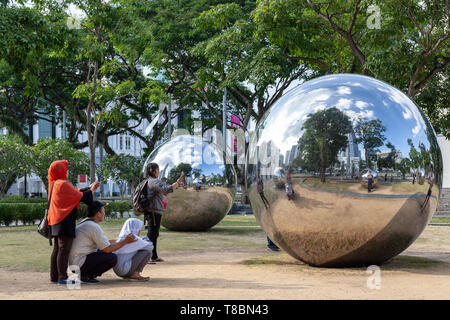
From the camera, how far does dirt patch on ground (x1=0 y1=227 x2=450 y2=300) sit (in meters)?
7.03

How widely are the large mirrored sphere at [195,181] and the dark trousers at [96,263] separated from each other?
282 inches

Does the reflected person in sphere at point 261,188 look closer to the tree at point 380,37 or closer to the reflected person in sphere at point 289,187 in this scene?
the reflected person in sphere at point 289,187

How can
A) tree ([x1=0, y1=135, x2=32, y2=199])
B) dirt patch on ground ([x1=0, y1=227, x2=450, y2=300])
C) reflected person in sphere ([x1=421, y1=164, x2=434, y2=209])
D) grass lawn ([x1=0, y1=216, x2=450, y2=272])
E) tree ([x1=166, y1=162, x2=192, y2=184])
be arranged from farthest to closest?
tree ([x1=0, y1=135, x2=32, y2=199]), tree ([x1=166, y1=162, x2=192, y2=184]), grass lawn ([x1=0, y1=216, x2=450, y2=272]), reflected person in sphere ([x1=421, y1=164, x2=434, y2=209]), dirt patch on ground ([x1=0, y1=227, x2=450, y2=300])

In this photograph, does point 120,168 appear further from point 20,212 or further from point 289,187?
point 289,187

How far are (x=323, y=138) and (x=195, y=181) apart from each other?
7.18 meters

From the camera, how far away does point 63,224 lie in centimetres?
773

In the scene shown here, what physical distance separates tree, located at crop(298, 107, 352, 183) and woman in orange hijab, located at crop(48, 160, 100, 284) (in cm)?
320

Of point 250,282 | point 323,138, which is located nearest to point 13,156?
point 250,282

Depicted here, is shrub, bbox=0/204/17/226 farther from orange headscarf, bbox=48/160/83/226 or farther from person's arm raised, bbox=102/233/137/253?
person's arm raised, bbox=102/233/137/253

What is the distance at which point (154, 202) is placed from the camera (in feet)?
35.3

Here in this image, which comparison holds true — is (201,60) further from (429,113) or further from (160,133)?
(429,113)

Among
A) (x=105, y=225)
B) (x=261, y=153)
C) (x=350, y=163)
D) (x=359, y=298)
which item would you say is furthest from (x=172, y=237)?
(x=359, y=298)

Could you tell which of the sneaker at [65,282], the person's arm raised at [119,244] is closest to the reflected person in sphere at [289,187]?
the person's arm raised at [119,244]

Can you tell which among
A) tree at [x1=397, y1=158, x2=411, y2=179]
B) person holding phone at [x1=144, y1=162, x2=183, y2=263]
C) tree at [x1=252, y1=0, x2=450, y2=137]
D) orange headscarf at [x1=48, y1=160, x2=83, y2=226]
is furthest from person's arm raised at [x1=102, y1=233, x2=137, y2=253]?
tree at [x1=252, y1=0, x2=450, y2=137]
